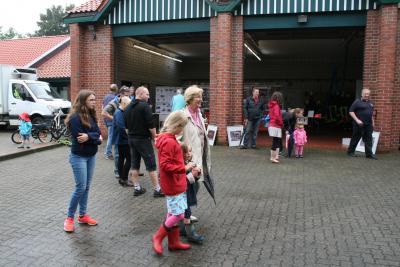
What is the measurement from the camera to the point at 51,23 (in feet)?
203

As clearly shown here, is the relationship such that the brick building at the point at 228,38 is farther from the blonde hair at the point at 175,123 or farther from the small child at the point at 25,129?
the blonde hair at the point at 175,123

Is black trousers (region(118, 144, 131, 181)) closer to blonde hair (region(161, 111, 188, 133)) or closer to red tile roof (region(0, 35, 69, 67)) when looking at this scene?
blonde hair (region(161, 111, 188, 133))

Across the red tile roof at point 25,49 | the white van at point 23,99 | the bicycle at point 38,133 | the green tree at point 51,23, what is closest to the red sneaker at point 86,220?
the bicycle at point 38,133

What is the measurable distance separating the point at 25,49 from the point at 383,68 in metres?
24.0

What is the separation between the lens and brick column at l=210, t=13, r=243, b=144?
41.3 feet

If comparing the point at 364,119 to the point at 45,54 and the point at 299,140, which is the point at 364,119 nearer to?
the point at 299,140

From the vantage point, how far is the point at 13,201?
6547 millimetres

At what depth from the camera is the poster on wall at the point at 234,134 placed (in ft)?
41.9

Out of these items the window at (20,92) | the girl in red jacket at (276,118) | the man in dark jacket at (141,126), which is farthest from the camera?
the window at (20,92)

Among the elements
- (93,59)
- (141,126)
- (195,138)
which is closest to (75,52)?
(93,59)

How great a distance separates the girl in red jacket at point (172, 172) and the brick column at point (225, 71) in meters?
8.42

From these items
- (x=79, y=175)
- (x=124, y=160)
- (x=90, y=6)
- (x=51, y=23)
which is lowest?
(x=124, y=160)

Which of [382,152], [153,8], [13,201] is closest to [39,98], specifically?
[153,8]

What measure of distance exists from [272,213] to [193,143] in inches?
74.3
